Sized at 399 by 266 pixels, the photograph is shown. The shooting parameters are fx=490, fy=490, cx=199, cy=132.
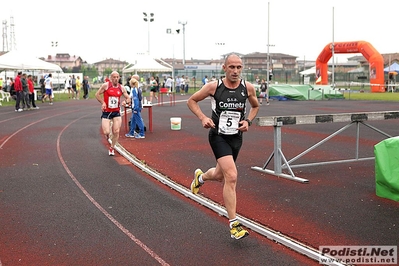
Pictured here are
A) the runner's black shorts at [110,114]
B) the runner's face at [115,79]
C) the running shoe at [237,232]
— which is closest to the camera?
the running shoe at [237,232]

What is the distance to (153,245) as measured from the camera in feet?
17.9

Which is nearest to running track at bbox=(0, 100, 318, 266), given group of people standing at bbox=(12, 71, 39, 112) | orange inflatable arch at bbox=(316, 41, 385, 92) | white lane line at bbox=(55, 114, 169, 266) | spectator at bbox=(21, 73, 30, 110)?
white lane line at bbox=(55, 114, 169, 266)

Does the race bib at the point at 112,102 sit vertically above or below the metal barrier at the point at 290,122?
above

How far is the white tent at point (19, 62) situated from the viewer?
108 ft

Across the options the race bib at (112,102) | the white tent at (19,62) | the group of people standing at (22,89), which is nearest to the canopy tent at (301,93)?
the white tent at (19,62)

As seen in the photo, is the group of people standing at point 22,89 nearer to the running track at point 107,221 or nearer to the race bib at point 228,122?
the running track at point 107,221

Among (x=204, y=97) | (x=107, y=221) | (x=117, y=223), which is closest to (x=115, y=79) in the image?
(x=107, y=221)

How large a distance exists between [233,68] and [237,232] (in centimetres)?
188

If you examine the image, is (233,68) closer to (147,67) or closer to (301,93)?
(301,93)

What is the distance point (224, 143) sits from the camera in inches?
232

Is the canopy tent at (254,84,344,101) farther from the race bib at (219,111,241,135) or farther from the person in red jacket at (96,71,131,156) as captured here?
the race bib at (219,111,241,135)

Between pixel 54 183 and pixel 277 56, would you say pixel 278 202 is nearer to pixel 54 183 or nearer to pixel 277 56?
pixel 54 183

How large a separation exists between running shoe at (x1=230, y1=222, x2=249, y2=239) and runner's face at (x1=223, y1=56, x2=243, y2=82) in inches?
66.9

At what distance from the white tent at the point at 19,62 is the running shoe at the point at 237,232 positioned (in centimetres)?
3014
